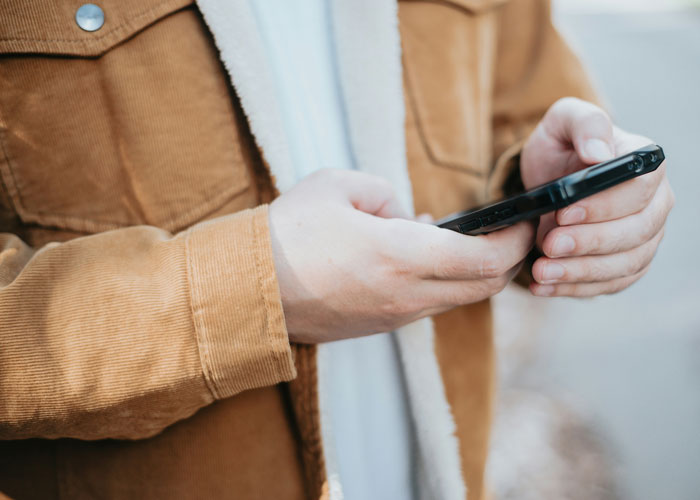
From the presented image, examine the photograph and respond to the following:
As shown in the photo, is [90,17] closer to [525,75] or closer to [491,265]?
[491,265]

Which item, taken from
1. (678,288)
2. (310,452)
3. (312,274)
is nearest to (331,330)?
(312,274)

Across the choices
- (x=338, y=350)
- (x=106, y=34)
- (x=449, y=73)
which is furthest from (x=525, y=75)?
(x=106, y=34)

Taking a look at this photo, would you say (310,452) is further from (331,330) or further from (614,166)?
(614,166)

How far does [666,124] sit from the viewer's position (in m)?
4.54

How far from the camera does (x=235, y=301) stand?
→ 678 mm

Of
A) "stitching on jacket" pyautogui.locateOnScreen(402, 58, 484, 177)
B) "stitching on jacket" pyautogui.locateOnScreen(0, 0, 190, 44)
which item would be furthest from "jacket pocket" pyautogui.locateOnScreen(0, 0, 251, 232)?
"stitching on jacket" pyautogui.locateOnScreen(402, 58, 484, 177)

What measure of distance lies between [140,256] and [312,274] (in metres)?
0.25

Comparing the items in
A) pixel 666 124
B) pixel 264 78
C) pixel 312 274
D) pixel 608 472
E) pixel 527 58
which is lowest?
pixel 608 472

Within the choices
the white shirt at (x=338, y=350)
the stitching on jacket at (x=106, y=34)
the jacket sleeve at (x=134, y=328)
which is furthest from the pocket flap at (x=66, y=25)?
the jacket sleeve at (x=134, y=328)

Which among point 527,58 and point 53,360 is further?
point 527,58

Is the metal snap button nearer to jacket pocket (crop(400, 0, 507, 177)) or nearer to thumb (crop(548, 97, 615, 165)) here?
jacket pocket (crop(400, 0, 507, 177))

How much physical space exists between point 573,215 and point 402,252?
252 millimetres

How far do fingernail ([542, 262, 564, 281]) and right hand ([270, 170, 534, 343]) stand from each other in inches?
1.7

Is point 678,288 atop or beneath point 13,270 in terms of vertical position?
beneath
